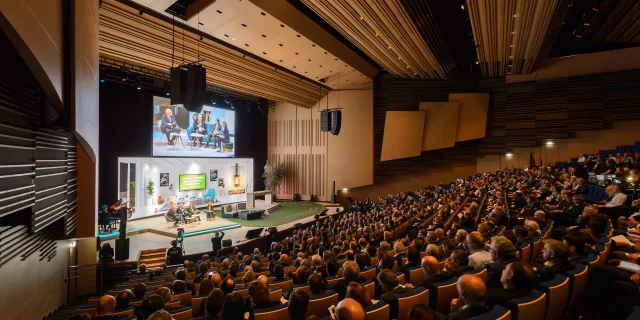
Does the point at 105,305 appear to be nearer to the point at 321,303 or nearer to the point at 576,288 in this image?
the point at 321,303

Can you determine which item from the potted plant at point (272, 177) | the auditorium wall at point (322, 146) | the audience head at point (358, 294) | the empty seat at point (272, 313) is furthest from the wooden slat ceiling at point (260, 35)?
the audience head at point (358, 294)

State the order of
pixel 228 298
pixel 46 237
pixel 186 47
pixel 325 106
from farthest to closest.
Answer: pixel 325 106
pixel 186 47
pixel 46 237
pixel 228 298

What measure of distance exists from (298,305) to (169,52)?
10956mm

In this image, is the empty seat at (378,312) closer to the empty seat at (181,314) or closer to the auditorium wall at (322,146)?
the empty seat at (181,314)

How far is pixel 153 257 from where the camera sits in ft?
30.4

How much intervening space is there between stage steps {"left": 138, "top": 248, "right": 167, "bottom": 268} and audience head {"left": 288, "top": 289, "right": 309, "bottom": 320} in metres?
8.16

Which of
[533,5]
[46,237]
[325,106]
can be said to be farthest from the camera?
[325,106]

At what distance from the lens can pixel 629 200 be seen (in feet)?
20.6

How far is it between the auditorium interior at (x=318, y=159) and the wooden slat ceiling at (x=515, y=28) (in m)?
0.11

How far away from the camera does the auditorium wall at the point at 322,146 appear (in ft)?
64.7

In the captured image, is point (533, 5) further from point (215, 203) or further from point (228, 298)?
point (215, 203)

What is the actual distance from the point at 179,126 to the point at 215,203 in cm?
500

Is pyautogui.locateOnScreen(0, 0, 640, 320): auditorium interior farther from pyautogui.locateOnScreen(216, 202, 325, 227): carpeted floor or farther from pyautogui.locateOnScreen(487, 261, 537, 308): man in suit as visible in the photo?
pyautogui.locateOnScreen(216, 202, 325, 227): carpeted floor

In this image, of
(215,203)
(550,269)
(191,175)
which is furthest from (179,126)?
(550,269)
